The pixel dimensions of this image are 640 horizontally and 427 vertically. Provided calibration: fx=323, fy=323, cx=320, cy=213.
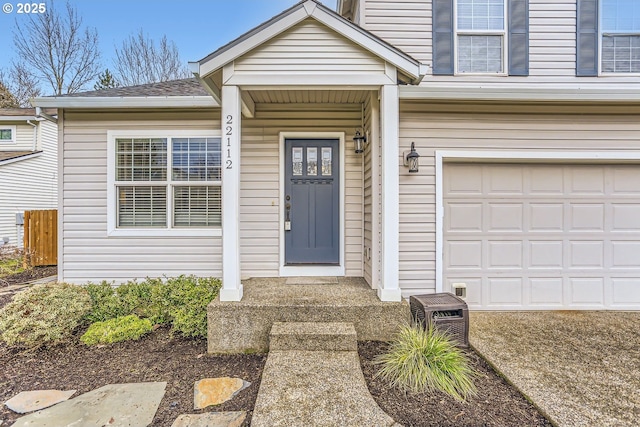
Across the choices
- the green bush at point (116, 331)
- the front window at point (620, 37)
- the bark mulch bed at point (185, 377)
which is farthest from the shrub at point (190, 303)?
the front window at point (620, 37)

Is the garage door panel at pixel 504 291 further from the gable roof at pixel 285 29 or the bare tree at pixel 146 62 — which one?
the bare tree at pixel 146 62

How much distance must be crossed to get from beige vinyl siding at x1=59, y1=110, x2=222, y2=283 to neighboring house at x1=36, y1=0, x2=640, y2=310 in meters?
0.02

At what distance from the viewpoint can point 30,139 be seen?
443 inches

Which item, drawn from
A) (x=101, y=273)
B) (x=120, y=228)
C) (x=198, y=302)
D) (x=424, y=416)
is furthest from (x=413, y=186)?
(x=101, y=273)

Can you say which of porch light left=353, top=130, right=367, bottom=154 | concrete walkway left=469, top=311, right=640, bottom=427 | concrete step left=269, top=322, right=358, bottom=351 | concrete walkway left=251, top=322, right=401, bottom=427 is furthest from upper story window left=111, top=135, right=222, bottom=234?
concrete walkway left=469, top=311, right=640, bottom=427

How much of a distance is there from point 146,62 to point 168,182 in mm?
12760

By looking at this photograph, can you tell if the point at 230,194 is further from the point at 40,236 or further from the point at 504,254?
the point at 40,236

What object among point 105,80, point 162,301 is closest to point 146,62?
point 105,80

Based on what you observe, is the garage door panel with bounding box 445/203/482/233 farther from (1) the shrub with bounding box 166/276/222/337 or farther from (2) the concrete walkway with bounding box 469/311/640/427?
(1) the shrub with bounding box 166/276/222/337

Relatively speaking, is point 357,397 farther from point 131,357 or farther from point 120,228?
point 120,228

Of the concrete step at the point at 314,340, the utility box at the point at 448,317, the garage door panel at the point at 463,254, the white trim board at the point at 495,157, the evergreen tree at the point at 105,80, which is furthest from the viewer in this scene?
the evergreen tree at the point at 105,80

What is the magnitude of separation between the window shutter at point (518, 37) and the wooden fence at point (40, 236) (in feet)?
32.5

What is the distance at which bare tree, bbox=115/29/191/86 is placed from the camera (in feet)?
46.2

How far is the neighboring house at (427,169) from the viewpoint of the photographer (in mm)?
4188
